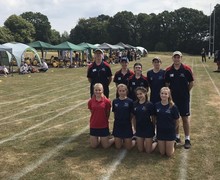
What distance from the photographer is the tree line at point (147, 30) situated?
8925cm

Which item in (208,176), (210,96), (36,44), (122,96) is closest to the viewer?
(208,176)

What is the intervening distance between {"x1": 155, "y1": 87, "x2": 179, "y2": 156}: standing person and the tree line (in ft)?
259

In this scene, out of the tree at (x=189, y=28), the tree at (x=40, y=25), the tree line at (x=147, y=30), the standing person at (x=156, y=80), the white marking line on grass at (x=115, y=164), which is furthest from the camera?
the tree at (x=40, y=25)

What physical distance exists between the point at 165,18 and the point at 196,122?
94.1 meters

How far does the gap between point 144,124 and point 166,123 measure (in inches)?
15.9

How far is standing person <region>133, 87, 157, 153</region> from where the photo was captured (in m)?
5.95

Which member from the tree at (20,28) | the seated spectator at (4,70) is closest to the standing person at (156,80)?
the seated spectator at (4,70)

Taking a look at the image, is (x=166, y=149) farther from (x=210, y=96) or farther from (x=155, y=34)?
(x=155, y=34)

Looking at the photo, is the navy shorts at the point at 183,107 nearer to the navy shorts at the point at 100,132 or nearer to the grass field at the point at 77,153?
the grass field at the point at 77,153

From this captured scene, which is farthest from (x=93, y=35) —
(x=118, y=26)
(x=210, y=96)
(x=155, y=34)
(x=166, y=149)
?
(x=166, y=149)

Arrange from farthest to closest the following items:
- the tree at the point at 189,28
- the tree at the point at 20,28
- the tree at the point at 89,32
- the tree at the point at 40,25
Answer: the tree at the point at 40,25 → the tree at the point at 89,32 → the tree at the point at 20,28 → the tree at the point at 189,28

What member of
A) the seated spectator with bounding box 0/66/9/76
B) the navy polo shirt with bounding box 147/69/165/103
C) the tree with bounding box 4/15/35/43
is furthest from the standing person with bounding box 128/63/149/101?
the tree with bounding box 4/15/35/43

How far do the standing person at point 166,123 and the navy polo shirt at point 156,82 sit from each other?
2.37 feet

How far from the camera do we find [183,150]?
6168mm
